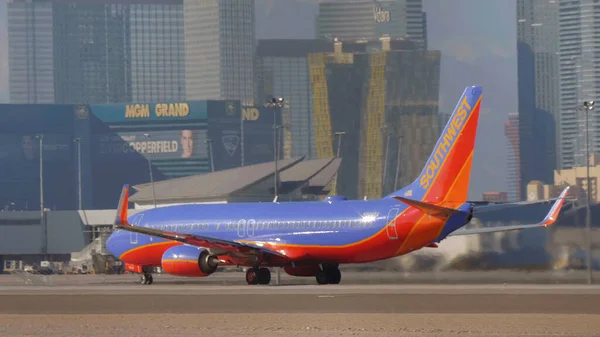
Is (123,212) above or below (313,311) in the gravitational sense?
above

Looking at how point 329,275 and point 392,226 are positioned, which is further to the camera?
point 329,275

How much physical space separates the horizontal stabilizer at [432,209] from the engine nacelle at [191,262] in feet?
36.0

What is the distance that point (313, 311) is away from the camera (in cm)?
4534

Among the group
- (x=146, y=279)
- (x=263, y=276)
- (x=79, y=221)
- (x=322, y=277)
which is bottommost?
(x=79, y=221)

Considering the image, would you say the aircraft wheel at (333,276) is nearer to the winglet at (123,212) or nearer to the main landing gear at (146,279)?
the winglet at (123,212)

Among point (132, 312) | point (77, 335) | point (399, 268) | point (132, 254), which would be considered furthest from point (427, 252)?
point (77, 335)

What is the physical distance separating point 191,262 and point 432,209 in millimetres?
12782

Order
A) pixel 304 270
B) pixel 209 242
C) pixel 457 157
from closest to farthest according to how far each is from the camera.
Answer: pixel 457 157
pixel 209 242
pixel 304 270

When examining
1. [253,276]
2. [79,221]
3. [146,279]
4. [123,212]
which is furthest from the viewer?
[79,221]

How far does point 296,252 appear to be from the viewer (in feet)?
221

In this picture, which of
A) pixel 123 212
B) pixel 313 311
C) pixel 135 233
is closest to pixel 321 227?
pixel 123 212

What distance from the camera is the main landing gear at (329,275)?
2685 inches

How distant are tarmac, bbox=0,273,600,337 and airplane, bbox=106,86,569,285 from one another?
160 inches

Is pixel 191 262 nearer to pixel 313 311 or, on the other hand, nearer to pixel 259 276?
pixel 259 276
